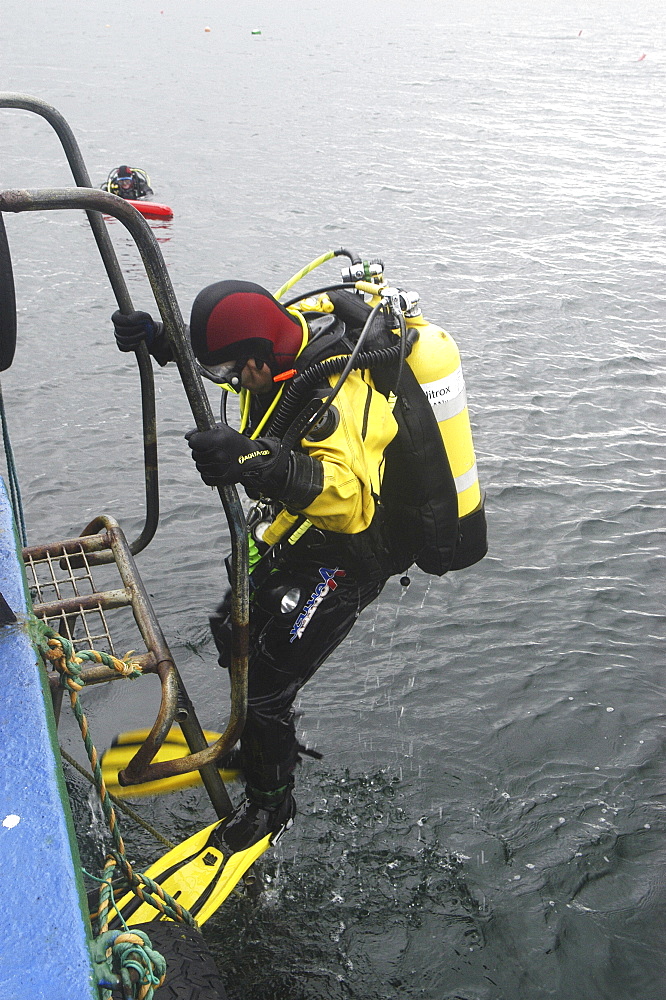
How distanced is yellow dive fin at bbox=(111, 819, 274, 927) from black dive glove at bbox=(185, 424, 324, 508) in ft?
4.98

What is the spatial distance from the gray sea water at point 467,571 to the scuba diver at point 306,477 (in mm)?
660

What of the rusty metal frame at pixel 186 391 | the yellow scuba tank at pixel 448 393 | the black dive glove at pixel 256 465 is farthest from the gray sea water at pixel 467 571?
the black dive glove at pixel 256 465

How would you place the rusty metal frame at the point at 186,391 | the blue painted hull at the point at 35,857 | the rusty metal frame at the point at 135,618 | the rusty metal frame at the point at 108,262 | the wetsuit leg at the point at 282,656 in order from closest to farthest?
1. the blue painted hull at the point at 35,857
2. the rusty metal frame at the point at 186,391
3. the rusty metal frame at the point at 135,618
4. the rusty metal frame at the point at 108,262
5. the wetsuit leg at the point at 282,656

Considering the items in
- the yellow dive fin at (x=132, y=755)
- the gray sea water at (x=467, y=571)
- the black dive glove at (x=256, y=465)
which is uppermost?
the black dive glove at (x=256, y=465)

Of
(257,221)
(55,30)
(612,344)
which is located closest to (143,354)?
(612,344)

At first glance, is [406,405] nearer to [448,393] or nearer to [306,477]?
[448,393]

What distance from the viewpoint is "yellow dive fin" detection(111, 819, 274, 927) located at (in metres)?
3.48

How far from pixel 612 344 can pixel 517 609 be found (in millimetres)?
4984

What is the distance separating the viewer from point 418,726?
193 inches

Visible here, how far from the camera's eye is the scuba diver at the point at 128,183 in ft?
45.6

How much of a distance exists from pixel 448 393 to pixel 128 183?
12033mm

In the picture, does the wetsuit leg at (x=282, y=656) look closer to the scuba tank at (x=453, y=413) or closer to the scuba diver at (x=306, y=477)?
the scuba diver at (x=306, y=477)

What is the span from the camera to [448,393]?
3.61 metres

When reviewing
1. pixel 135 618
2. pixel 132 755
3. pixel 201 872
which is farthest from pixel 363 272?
pixel 201 872
